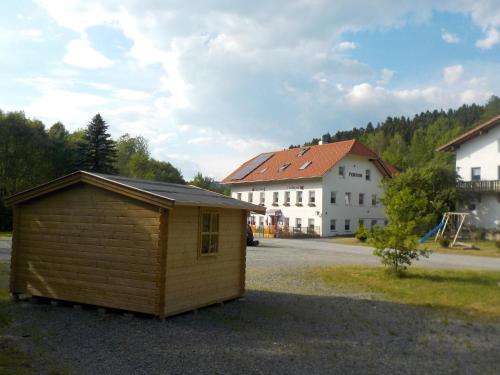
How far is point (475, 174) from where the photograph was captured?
4269cm

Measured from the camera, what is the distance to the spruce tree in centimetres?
5466

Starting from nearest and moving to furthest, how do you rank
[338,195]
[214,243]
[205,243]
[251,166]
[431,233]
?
1. [205,243]
2. [214,243]
3. [431,233]
4. [338,195]
5. [251,166]

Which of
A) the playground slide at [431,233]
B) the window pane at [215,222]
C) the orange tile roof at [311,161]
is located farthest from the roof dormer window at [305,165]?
the window pane at [215,222]

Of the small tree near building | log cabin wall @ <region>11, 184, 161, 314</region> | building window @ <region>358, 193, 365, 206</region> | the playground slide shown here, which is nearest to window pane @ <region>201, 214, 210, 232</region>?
log cabin wall @ <region>11, 184, 161, 314</region>

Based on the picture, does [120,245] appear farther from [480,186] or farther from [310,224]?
[310,224]

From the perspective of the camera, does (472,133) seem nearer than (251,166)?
Yes

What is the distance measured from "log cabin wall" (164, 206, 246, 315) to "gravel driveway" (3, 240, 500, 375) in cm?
41

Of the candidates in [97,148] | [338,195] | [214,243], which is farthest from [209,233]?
[97,148]

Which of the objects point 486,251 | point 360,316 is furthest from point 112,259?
point 486,251

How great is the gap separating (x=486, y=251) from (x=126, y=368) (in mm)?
29031

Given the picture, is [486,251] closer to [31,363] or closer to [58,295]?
[58,295]

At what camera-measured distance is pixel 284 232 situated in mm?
45656

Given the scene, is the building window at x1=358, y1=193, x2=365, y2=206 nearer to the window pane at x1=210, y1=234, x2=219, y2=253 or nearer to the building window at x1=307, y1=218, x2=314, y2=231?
the building window at x1=307, y1=218, x2=314, y2=231

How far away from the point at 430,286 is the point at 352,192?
115ft
